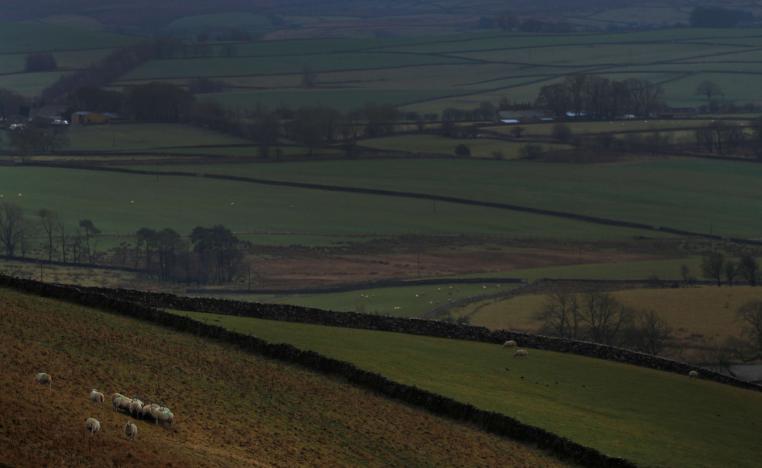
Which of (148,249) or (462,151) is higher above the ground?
(462,151)

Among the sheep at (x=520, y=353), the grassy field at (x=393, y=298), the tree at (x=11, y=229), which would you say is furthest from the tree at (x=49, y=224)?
the sheep at (x=520, y=353)

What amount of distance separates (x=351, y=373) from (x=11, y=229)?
4538cm

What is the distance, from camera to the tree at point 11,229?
6862 centimetres

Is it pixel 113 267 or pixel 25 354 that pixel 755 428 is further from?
pixel 113 267

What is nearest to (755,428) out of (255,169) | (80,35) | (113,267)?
(113,267)

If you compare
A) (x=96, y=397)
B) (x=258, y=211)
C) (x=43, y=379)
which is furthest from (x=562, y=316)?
(x=258, y=211)

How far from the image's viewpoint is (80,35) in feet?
553

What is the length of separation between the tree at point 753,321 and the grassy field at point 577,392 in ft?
48.4

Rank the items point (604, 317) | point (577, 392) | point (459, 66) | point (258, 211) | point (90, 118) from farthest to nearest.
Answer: point (459, 66) → point (90, 118) → point (258, 211) → point (604, 317) → point (577, 392)

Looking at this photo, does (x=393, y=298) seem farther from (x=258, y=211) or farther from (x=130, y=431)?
(x=130, y=431)

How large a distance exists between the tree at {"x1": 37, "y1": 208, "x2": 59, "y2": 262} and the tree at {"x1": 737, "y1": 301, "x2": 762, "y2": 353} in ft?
103

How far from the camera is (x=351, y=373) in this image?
27.7m

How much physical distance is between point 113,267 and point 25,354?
43580 millimetres

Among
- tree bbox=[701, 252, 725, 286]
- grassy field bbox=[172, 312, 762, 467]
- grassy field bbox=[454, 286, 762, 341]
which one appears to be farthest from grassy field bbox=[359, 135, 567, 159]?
grassy field bbox=[172, 312, 762, 467]
